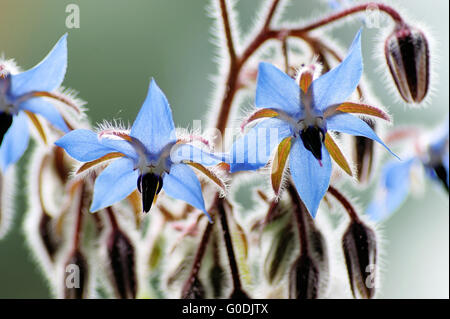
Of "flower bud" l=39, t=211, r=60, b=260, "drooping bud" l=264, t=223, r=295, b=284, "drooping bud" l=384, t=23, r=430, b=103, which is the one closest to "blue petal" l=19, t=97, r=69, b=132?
"flower bud" l=39, t=211, r=60, b=260

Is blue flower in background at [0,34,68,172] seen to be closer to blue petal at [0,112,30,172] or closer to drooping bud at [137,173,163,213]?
blue petal at [0,112,30,172]

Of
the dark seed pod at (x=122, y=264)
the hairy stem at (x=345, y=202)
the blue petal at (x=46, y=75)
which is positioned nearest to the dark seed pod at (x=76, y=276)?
the dark seed pod at (x=122, y=264)

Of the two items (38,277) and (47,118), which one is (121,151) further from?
(38,277)

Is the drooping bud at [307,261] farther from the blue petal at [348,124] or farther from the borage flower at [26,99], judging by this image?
the borage flower at [26,99]

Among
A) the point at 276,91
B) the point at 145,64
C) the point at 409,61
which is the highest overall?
the point at 145,64

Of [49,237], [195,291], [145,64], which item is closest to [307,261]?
[195,291]

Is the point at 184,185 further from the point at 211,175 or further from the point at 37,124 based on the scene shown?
the point at 37,124

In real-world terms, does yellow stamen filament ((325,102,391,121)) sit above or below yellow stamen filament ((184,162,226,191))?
above
